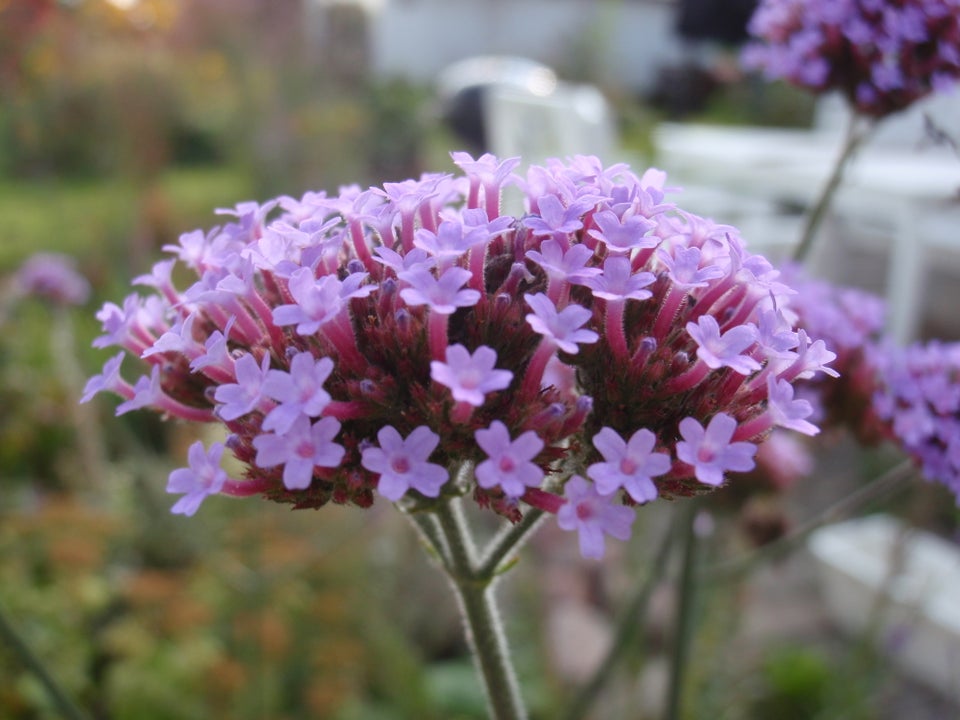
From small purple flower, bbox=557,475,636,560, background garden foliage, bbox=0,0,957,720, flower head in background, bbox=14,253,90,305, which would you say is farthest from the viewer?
flower head in background, bbox=14,253,90,305

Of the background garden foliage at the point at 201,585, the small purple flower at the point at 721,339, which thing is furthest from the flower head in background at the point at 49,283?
the small purple flower at the point at 721,339

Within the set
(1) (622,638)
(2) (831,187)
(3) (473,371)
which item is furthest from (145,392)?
(2) (831,187)

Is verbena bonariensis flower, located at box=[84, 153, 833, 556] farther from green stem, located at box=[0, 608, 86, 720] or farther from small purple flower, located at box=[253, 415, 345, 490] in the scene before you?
green stem, located at box=[0, 608, 86, 720]

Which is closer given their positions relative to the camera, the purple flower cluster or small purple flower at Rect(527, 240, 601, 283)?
small purple flower at Rect(527, 240, 601, 283)

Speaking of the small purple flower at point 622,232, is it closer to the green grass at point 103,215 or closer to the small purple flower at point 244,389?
the small purple flower at point 244,389

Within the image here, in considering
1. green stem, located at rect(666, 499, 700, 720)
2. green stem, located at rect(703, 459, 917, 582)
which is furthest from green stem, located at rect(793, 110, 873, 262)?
green stem, located at rect(666, 499, 700, 720)

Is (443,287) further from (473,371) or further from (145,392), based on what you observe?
(145,392)
